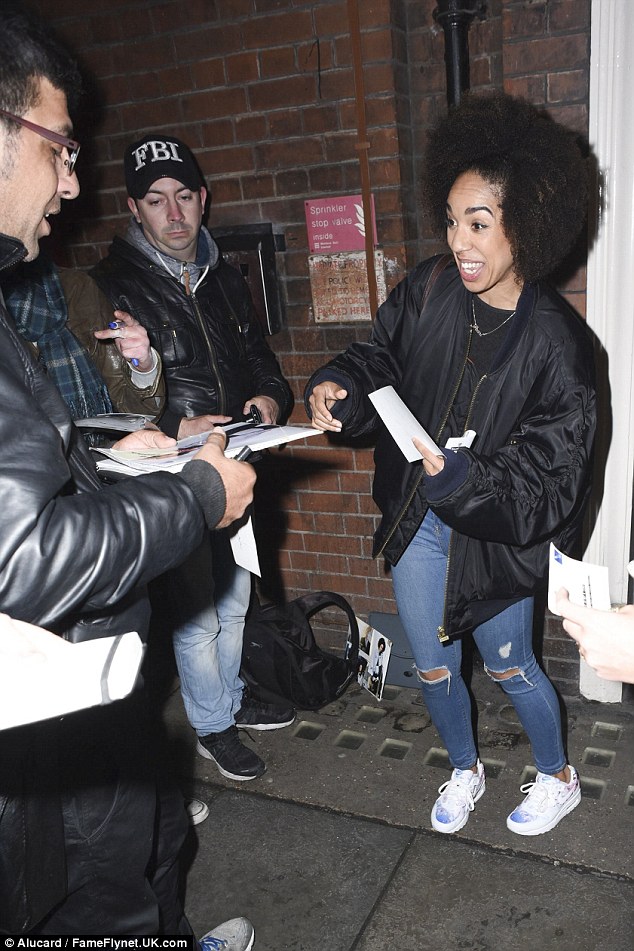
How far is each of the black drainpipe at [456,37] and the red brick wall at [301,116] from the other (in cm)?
14

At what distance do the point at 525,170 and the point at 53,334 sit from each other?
1539 millimetres

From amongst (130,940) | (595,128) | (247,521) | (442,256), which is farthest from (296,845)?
(595,128)

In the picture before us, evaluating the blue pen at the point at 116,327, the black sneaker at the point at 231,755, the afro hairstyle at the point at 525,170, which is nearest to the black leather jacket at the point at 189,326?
the blue pen at the point at 116,327

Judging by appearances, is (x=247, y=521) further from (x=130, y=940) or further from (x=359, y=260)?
(x=359, y=260)

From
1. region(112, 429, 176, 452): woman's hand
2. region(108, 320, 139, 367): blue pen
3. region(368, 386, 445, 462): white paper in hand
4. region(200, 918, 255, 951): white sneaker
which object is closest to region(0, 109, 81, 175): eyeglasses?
region(112, 429, 176, 452): woman's hand

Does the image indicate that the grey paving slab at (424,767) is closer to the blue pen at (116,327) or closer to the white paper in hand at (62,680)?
the blue pen at (116,327)

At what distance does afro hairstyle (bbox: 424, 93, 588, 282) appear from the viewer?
2.17 meters

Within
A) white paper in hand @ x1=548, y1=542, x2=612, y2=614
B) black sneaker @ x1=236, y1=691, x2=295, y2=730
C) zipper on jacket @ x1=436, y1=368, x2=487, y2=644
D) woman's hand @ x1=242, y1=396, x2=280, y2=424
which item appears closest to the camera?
white paper in hand @ x1=548, y1=542, x2=612, y2=614

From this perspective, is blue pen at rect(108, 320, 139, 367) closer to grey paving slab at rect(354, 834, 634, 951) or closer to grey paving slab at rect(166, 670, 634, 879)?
grey paving slab at rect(166, 670, 634, 879)

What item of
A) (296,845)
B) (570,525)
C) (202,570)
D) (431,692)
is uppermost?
(570,525)

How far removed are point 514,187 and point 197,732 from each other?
2355mm

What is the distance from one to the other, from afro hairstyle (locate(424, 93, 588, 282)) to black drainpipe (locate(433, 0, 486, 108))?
0.62m

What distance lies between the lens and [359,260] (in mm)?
3197

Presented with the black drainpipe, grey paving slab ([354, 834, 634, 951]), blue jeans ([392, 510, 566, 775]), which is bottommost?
grey paving slab ([354, 834, 634, 951])
